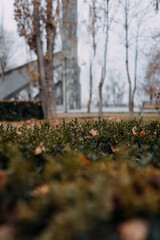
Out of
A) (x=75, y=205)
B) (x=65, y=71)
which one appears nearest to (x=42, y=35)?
(x=65, y=71)

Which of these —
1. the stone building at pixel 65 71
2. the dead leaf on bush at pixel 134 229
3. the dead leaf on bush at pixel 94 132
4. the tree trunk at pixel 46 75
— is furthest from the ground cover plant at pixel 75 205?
the stone building at pixel 65 71

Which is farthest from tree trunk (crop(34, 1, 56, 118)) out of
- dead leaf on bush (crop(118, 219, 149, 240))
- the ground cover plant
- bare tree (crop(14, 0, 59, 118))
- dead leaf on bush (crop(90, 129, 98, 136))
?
dead leaf on bush (crop(118, 219, 149, 240))

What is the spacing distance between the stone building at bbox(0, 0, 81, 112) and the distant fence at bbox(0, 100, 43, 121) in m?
1.95

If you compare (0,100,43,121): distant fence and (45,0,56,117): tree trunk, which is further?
(0,100,43,121): distant fence

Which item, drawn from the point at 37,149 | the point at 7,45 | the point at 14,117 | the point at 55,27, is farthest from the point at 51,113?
the point at 7,45

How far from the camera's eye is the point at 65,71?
21.1 metres

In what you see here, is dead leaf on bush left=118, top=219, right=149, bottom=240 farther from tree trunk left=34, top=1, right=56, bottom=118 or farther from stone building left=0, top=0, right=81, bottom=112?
stone building left=0, top=0, right=81, bottom=112

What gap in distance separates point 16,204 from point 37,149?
1078 millimetres

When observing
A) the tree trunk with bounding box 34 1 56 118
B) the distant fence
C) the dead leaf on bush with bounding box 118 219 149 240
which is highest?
the tree trunk with bounding box 34 1 56 118

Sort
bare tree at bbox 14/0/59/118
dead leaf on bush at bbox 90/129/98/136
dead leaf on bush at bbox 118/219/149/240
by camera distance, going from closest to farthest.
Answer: dead leaf on bush at bbox 118/219/149/240, dead leaf on bush at bbox 90/129/98/136, bare tree at bbox 14/0/59/118

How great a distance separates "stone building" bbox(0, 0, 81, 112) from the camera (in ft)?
56.7

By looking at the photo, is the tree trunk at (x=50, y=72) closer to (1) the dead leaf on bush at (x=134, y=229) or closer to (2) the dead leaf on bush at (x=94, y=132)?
(2) the dead leaf on bush at (x=94, y=132)

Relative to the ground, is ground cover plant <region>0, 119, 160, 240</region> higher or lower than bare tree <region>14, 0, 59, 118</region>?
lower

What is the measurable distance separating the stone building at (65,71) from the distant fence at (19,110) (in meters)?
1.95
